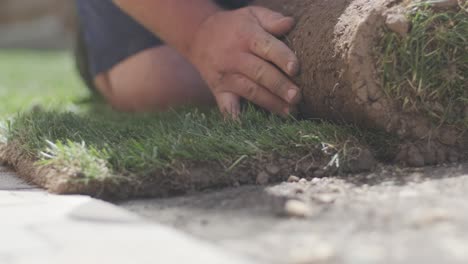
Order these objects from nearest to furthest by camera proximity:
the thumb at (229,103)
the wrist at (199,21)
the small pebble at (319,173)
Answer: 1. the small pebble at (319,173)
2. the thumb at (229,103)
3. the wrist at (199,21)

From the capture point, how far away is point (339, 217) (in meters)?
1.03

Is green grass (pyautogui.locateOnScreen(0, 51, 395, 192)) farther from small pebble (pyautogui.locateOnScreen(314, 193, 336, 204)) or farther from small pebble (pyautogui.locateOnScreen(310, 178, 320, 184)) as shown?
small pebble (pyautogui.locateOnScreen(314, 193, 336, 204))

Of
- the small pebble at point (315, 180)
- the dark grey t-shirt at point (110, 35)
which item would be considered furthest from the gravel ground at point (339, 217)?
the dark grey t-shirt at point (110, 35)

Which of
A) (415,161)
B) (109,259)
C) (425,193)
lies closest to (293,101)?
(415,161)

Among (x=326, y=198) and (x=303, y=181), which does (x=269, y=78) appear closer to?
(x=303, y=181)

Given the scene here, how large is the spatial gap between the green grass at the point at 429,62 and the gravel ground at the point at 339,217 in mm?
154

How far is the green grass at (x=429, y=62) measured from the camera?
53.8 inches

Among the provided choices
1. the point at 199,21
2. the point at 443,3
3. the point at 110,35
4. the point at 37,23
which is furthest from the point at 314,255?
the point at 37,23

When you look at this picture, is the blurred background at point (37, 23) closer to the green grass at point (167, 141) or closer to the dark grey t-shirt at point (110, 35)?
the dark grey t-shirt at point (110, 35)

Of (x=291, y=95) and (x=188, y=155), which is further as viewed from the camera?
(x=291, y=95)

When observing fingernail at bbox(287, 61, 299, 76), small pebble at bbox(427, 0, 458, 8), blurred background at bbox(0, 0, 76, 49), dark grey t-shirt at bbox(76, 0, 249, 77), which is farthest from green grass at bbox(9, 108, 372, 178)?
blurred background at bbox(0, 0, 76, 49)

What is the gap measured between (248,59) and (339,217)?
0.79 m

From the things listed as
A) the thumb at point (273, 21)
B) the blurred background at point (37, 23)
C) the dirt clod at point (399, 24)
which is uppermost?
the dirt clod at point (399, 24)

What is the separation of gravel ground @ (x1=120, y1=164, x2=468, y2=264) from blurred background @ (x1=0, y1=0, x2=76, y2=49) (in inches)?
295
